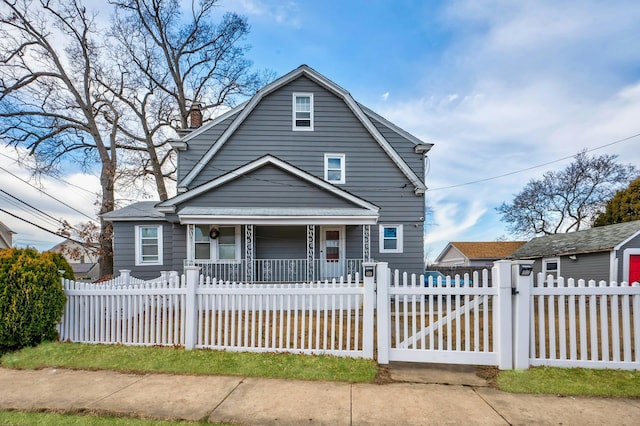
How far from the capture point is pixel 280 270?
1256 cm

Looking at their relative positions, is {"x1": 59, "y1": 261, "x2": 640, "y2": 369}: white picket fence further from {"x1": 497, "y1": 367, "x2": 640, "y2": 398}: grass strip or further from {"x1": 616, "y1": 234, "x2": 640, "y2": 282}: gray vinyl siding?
{"x1": 616, "y1": 234, "x2": 640, "y2": 282}: gray vinyl siding

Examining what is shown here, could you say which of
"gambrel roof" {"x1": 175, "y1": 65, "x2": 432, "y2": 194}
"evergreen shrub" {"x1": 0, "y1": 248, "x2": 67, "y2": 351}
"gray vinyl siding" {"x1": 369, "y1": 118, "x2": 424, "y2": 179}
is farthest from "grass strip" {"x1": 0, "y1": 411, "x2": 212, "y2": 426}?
"gray vinyl siding" {"x1": 369, "y1": 118, "x2": 424, "y2": 179}

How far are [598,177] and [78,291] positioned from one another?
125 ft

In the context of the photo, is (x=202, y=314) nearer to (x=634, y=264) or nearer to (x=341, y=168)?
(x=341, y=168)

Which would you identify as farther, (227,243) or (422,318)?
(227,243)

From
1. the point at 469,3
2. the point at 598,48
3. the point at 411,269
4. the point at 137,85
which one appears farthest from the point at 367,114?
the point at 137,85

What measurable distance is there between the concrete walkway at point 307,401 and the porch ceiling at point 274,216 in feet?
21.1

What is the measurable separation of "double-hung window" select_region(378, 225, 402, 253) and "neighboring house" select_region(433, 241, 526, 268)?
2700cm

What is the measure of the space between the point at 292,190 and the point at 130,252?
8.20 meters

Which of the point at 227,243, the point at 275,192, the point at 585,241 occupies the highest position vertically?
the point at 275,192

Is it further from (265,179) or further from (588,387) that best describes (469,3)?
(588,387)

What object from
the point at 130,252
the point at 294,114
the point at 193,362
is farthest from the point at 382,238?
the point at 130,252

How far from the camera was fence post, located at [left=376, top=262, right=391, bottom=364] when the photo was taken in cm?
535

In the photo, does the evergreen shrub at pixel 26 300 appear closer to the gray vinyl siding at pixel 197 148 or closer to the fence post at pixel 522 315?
the fence post at pixel 522 315
